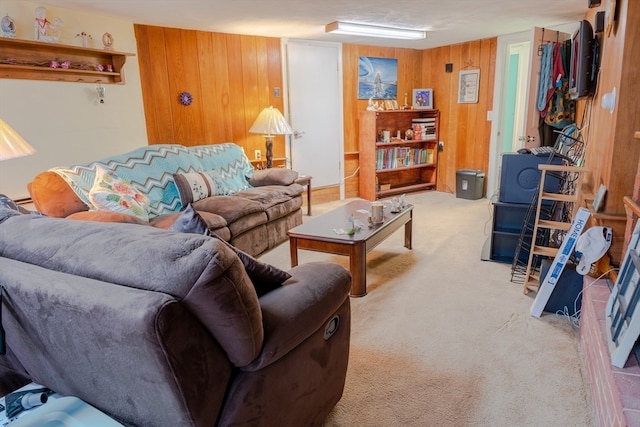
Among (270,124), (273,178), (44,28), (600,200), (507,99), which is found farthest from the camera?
(507,99)

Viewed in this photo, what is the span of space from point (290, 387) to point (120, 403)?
20.1 inches

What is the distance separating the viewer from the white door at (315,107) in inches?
205

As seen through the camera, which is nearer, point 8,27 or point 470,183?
point 8,27

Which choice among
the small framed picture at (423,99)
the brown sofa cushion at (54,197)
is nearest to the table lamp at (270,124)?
the brown sofa cushion at (54,197)

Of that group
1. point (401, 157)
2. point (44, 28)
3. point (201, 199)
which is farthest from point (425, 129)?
point (44, 28)

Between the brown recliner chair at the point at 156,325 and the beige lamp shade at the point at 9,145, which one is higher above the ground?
the beige lamp shade at the point at 9,145

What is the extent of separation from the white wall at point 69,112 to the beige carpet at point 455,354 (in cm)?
198

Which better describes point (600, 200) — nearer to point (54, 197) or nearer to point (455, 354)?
point (455, 354)

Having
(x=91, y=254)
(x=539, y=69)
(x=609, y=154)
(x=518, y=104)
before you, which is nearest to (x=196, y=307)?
(x=91, y=254)

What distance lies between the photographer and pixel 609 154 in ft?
6.99

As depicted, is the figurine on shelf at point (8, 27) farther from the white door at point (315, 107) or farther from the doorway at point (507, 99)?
the doorway at point (507, 99)

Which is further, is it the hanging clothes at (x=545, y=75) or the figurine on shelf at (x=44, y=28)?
the hanging clothes at (x=545, y=75)

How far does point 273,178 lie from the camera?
171 inches

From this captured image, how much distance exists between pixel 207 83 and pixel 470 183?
360 centimetres
